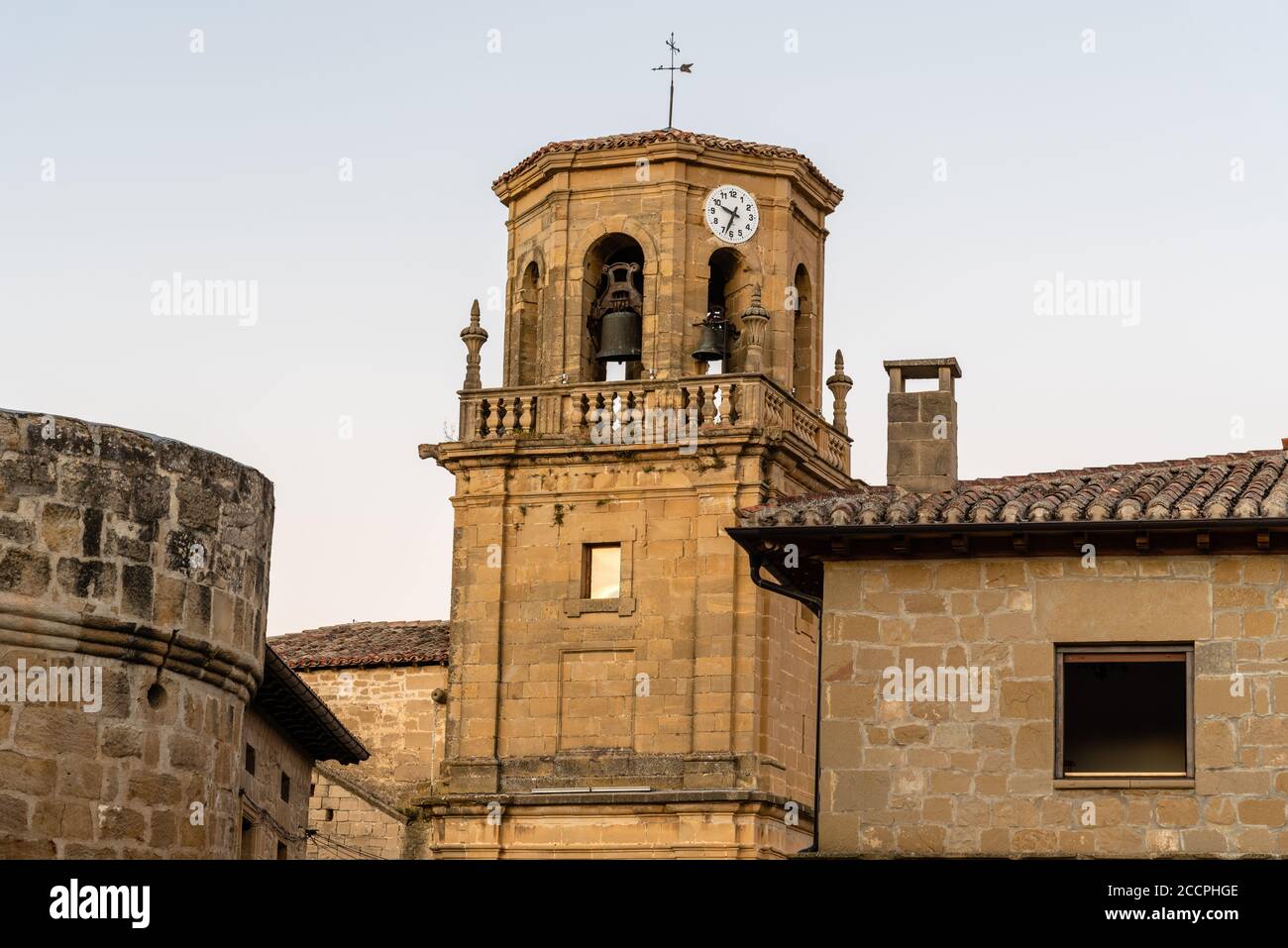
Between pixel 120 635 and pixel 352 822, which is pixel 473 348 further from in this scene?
pixel 120 635

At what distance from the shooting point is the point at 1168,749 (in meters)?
22.5

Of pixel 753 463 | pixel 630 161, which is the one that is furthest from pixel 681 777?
pixel 630 161

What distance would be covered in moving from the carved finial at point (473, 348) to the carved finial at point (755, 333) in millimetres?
3918

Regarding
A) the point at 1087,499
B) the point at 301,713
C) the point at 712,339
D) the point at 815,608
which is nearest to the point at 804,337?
the point at 712,339

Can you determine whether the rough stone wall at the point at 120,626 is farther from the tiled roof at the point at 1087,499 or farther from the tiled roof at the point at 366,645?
the tiled roof at the point at 366,645

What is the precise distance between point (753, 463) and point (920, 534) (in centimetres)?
1745

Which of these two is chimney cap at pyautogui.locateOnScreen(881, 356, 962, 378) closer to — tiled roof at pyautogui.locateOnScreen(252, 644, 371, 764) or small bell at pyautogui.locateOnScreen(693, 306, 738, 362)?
tiled roof at pyautogui.locateOnScreen(252, 644, 371, 764)

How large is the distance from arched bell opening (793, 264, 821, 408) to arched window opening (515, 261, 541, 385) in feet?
12.6

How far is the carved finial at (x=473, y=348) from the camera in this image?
42.2m

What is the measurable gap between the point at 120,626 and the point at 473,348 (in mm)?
26253

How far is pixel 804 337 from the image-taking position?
1706 inches

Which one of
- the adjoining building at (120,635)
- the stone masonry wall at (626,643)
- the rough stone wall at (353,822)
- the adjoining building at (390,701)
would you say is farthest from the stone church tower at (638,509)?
the adjoining building at (120,635)

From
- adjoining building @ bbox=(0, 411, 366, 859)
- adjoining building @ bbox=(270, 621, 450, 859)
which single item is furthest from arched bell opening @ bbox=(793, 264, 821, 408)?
adjoining building @ bbox=(0, 411, 366, 859)
